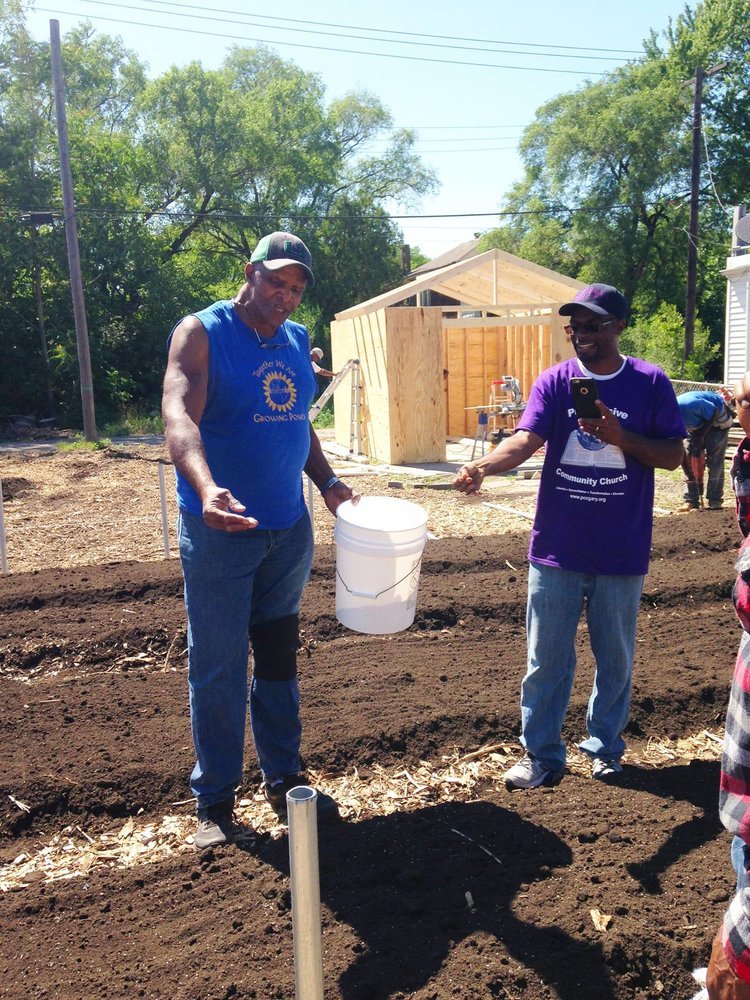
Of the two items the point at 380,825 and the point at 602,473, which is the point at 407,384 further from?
the point at 380,825

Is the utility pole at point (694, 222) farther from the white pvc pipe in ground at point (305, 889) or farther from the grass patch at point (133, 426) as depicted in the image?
the white pvc pipe in ground at point (305, 889)

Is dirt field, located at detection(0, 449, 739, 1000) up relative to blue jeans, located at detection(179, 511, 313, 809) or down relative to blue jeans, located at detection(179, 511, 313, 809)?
down

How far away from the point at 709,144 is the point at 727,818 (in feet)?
150

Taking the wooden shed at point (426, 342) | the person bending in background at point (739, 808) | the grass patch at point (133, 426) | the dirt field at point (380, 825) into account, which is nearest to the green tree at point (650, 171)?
the grass patch at point (133, 426)

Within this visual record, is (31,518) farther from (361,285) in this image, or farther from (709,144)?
(709,144)

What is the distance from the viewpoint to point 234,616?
3.45m

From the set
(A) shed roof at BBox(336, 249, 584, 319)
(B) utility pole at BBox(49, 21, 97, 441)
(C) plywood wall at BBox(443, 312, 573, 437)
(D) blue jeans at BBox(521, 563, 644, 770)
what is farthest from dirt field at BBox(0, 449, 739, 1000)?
Result: (B) utility pole at BBox(49, 21, 97, 441)

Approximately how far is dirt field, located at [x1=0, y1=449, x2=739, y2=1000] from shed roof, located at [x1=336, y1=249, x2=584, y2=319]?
405 inches

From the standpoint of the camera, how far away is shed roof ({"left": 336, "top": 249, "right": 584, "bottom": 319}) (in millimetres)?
16172

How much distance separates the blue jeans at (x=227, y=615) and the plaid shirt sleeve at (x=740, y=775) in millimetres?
1896

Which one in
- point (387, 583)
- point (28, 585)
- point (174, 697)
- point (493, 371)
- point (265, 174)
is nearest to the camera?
point (387, 583)

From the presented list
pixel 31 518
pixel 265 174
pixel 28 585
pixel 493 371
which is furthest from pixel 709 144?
pixel 28 585

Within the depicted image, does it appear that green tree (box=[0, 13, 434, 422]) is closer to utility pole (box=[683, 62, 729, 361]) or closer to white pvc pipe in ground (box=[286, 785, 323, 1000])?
utility pole (box=[683, 62, 729, 361])

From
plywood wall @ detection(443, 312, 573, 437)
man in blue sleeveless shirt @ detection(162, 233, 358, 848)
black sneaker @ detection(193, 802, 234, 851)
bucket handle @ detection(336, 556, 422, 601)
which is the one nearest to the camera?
man in blue sleeveless shirt @ detection(162, 233, 358, 848)
